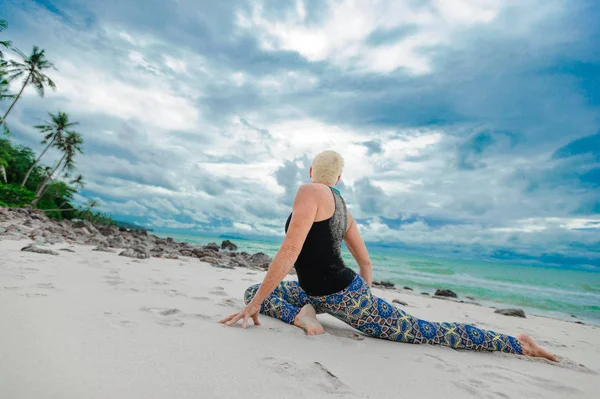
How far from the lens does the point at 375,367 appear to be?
1.92 m

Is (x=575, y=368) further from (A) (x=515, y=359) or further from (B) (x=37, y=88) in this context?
(B) (x=37, y=88)

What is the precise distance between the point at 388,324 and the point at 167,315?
1716 millimetres

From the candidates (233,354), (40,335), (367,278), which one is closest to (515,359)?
(367,278)

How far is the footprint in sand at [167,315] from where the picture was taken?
221cm

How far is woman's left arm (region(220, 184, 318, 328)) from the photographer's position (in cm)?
228

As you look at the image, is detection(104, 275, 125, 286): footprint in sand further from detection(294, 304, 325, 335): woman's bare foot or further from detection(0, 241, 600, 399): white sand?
detection(294, 304, 325, 335): woman's bare foot

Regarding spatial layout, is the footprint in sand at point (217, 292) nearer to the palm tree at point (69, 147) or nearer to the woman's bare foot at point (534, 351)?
the woman's bare foot at point (534, 351)

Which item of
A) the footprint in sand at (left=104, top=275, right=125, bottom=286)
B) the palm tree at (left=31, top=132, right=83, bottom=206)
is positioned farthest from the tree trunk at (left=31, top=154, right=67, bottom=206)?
the footprint in sand at (left=104, top=275, right=125, bottom=286)

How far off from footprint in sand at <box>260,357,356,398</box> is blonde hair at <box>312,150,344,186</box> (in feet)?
4.70

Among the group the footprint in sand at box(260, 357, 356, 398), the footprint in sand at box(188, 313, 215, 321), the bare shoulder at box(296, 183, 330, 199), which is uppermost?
the bare shoulder at box(296, 183, 330, 199)

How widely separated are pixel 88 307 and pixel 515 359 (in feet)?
10.8

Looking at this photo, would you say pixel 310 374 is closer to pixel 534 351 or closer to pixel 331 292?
pixel 331 292

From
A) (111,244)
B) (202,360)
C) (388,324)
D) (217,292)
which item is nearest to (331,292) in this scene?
(388,324)

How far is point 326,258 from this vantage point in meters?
2.51
